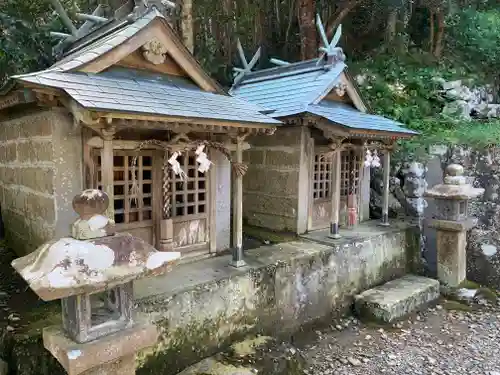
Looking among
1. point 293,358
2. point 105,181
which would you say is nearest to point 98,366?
point 105,181

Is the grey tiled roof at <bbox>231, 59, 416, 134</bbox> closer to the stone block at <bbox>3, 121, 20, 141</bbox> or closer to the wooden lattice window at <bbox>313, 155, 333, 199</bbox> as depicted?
the wooden lattice window at <bbox>313, 155, 333, 199</bbox>

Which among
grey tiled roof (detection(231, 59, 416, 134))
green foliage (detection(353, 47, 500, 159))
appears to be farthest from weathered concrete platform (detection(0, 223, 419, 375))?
green foliage (detection(353, 47, 500, 159))

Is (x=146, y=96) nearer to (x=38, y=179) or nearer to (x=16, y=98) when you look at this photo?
(x=16, y=98)

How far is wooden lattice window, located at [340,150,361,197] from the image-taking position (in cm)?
1060

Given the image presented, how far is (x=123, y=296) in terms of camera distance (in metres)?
4.12

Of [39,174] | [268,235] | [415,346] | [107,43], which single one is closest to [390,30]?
[268,235]

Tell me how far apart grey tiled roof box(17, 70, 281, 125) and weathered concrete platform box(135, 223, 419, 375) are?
2.60m

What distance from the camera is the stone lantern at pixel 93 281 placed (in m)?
3.52

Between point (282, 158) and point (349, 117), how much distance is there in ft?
6.11

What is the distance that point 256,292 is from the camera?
6.82m

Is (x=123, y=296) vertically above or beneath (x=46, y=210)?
beneath

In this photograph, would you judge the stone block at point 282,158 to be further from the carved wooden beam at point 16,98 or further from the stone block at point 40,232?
the carved wooden beam at point 16,98

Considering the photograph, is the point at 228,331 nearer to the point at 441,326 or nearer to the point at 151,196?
the point at 151,196

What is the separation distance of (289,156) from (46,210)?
5.40 meters
